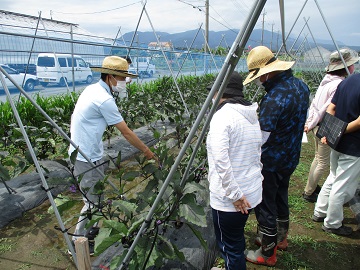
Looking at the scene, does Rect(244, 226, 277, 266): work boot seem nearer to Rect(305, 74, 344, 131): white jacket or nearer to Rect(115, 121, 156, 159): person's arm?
Rect(115, 121, 156, 159): person's arm

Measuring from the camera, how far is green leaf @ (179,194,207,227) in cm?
152

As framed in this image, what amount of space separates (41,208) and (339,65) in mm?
3395

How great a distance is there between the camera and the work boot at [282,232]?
231 centimetres

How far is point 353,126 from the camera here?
2.21 metres

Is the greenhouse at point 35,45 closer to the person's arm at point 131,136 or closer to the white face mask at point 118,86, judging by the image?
the white face mask at point 118,86

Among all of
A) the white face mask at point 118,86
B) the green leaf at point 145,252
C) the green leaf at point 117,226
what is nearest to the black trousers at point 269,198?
the green leaf at point 145,252

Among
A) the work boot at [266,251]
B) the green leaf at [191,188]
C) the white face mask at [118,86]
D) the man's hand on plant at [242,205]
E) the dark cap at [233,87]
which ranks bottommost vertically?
the work boot at [266,251]

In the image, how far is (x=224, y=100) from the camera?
5.19 feet

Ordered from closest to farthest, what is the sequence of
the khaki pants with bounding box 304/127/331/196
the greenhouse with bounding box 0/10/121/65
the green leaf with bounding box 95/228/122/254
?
the green leaf with bounding box 95/228/122/254, the khaki pants with bounding box 304/127/331/196, the greenhouse with bounding box 0/10/121/65

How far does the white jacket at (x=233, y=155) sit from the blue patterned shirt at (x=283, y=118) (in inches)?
10.5

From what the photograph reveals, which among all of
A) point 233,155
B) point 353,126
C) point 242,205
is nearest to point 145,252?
point 242,205

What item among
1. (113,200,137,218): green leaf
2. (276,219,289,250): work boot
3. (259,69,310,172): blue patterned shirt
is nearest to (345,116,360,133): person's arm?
(259,69,310,172): blue patterned shirt

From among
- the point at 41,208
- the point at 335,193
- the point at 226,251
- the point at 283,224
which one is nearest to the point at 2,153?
the point at 41,208

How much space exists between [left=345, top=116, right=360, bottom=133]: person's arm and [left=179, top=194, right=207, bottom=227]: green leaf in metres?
1.45
